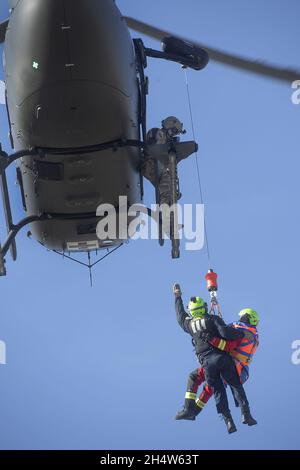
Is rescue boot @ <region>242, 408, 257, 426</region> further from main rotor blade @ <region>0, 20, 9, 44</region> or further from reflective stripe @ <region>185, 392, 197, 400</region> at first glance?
main rotor blade @ <region>0, 20, 9, 44</region>

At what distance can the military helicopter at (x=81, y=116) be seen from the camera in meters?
14.0

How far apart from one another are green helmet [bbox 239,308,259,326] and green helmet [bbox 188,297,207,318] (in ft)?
3.61

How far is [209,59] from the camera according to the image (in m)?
16.2

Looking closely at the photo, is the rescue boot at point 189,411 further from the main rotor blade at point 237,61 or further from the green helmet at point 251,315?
the main rotor blade at point 237,61

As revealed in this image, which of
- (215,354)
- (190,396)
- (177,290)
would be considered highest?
(177,290)

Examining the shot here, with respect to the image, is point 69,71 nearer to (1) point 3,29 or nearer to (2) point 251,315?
(1) point 3,29

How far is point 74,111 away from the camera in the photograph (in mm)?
14266

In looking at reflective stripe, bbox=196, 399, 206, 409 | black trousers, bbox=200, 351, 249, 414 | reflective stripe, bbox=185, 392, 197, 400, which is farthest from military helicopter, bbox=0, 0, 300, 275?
reflective stripe, bbox=196, 399, 206, 409

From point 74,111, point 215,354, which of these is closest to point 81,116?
point 74,111

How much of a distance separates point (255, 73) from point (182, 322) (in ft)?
15.5

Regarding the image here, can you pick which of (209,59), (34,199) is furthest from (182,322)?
(209,59)

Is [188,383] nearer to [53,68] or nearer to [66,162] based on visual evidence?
[66,162]

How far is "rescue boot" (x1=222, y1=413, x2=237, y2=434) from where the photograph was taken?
16.0m

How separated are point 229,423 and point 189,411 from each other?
124cm
